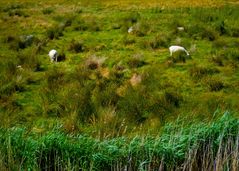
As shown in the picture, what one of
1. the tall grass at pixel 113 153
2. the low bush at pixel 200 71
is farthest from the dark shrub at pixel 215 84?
the tall grass at pixel 113 153

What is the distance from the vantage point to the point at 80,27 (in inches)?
803

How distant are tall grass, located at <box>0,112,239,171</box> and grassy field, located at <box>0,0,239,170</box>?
0.05 ft

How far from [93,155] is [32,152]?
79 centimetres

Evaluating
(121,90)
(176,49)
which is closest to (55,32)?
(176,49)

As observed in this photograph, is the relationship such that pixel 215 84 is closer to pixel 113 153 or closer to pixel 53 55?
pixel 113 153

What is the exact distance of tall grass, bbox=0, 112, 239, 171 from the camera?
6.30 meters

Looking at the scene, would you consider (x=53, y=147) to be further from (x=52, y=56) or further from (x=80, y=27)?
(x=80, y=27)

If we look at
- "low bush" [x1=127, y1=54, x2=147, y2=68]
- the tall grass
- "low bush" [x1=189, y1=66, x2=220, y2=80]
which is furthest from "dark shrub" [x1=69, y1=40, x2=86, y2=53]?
the tall grass

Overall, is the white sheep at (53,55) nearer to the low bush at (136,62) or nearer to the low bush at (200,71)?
the low bush at (136,62)

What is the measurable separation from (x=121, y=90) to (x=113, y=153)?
429cm

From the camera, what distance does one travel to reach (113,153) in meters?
6.37

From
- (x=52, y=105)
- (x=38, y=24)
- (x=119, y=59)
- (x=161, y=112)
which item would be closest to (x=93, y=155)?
(x=161, y=112)

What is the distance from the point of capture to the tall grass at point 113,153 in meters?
6.30

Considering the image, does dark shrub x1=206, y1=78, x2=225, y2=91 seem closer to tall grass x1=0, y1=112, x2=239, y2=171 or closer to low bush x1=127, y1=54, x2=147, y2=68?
low bush x1=127, y1=54, x2=147, y2=68
